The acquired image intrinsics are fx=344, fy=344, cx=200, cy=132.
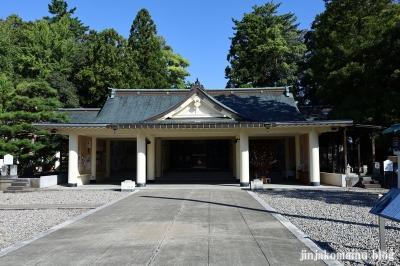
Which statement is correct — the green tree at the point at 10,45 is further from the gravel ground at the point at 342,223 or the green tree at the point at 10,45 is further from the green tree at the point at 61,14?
the gravel ground at the point at 342,223

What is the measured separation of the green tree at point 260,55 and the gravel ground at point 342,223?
73.5 ft

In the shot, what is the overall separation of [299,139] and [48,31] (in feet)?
90.0

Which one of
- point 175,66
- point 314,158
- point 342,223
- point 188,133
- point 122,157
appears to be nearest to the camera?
point 342,223

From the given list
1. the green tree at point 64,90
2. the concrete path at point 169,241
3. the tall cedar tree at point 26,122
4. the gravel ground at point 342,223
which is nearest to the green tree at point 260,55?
the green tree at point 64,90

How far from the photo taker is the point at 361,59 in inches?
815

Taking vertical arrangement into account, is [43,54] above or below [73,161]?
above

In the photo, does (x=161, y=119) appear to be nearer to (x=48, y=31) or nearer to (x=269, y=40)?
(x=269, y=40)

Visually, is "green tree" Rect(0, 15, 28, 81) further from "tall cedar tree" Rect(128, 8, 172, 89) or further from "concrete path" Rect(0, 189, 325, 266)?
"concrete path" Rect(0, 189, 325, 266)

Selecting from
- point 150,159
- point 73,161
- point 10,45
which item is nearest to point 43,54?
point 10,45

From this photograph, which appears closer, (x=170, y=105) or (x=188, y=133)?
(x=188, y=133)

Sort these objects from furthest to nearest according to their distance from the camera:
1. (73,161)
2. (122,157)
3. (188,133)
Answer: (122,157), (188,133), (73,161)

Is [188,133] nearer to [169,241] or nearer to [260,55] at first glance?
[169,241]

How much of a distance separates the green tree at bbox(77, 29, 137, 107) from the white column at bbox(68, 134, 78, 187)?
1306 cm

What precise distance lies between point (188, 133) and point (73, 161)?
592 cm
